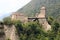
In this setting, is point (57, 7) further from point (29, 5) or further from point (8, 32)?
point (8, 32)

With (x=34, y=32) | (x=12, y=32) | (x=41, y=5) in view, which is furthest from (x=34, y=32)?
(x=41, y=5)

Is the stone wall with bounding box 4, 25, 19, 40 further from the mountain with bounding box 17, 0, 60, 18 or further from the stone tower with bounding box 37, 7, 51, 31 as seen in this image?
the mountain with bounding box 17, 0, 60, 18

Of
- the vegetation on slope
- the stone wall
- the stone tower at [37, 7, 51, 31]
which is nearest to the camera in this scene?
the stone wall

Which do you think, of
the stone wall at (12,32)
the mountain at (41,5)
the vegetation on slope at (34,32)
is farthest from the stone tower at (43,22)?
the mountain at (41,5)

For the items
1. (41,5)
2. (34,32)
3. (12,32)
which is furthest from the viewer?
(41,5)

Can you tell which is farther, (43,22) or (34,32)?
(43,22)

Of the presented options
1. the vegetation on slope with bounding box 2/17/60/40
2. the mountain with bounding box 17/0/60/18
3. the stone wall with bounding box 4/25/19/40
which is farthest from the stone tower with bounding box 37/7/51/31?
the mountain with bounding box 17/0/60/18

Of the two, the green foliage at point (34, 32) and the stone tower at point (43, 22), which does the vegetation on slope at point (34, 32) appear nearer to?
the green foliage at point (34, 32)

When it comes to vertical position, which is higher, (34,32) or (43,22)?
(43,22)

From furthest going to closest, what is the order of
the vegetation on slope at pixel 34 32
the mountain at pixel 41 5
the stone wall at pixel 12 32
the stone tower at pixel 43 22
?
the mountain at pixel 41 5, the stone tower at pixel 43 22, the vegetation on slope at pixel 34 32, the stone wall at pixel 12 32

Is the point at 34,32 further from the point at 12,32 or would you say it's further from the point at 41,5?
the point at 41,5

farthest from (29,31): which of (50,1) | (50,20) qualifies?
(50,1)

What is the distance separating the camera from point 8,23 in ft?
82.7

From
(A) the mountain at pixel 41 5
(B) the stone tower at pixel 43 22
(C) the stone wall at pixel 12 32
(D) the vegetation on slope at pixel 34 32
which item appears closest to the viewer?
(C) the stone wall at pixel 12 32
